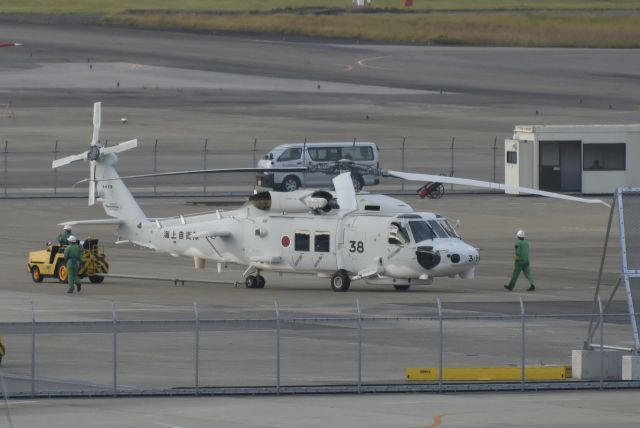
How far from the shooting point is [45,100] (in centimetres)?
9744

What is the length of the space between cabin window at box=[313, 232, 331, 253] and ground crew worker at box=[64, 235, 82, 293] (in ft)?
20.1

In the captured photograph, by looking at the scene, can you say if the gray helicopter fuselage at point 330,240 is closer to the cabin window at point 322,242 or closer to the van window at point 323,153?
the cabin window at point 322,242

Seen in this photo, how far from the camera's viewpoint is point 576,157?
67375mm

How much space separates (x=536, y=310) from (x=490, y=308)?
1184 millimetres

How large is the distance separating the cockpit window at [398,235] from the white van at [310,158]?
25.7m

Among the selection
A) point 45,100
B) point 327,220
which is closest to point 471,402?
point 327,220

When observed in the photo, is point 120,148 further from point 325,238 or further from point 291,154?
point 291,154

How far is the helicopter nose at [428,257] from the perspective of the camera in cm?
4066

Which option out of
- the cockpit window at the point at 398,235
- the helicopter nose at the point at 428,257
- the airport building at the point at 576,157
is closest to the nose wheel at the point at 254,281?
the cockpit window at the point at 398,235

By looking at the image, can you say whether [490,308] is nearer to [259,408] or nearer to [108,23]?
[259,408]

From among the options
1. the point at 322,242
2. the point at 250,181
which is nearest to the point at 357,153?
the point at 250,181

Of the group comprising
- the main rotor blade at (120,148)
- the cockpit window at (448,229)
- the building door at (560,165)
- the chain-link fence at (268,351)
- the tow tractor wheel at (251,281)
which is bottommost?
the chain-link fence at (268,351)

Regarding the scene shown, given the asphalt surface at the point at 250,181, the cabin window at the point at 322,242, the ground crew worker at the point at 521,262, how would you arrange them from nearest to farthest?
the asphalt surface at the point at 250,181 < the cabin window at the point at 322,242 < the ground crew worker at the point at 521,262

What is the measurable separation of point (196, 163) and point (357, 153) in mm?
9891
